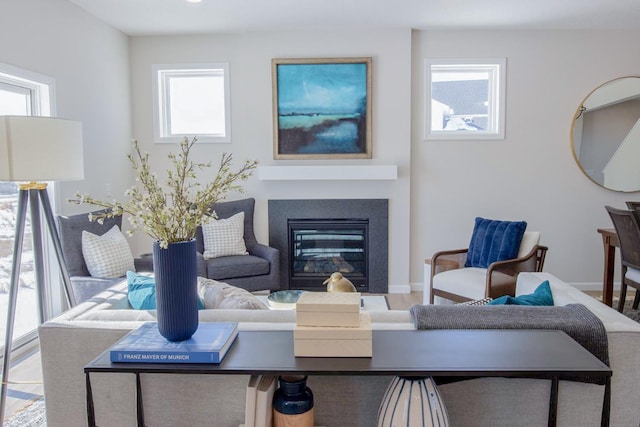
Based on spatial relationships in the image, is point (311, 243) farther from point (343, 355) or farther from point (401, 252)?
point (343, 355)

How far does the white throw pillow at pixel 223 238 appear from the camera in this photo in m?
4.52

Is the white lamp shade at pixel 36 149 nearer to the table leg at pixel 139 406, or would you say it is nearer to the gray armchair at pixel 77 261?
the gray armchair at pixel 77 261

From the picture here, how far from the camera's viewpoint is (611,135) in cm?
484

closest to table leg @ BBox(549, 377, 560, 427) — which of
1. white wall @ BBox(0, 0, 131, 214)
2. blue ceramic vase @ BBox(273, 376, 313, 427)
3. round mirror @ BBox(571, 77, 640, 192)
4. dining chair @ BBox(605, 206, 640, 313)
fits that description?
blue ceramic vase @ BBox(273, 376, 313, 427)

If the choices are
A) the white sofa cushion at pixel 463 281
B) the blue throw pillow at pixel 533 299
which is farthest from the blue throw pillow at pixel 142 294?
the white sofa cushion at pixel 463 281

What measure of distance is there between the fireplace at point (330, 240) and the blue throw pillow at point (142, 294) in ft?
9.15

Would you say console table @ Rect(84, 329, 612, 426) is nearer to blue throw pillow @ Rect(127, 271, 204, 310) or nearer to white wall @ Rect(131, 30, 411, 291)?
blue throw pillow @ Rect(127, 271, 204, 310)

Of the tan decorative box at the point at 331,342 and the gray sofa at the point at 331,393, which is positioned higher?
the tan decorative box at the point at 331,342

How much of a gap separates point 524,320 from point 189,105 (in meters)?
4.27

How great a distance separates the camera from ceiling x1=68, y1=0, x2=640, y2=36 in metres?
3.93

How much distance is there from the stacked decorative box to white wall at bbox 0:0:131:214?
9.45 feet

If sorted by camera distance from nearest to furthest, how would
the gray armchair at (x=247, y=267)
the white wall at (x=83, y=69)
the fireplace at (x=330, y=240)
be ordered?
the white wall at (x=83, y=69)
the gray armchair at (x=247, y=267)
the fireplace at (x=330, y=240)

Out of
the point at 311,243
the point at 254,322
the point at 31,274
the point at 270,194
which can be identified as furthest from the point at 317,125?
the point at 254,322

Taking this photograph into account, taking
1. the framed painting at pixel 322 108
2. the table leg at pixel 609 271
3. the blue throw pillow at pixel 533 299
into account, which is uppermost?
the framed painting at pixel 322 108
